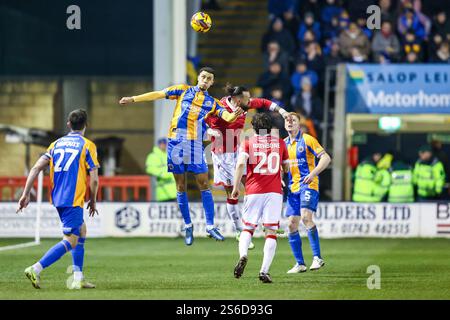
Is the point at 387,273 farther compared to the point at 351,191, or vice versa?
the point at 351,191

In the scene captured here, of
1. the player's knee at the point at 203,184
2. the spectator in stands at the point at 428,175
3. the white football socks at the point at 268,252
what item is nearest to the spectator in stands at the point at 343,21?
the spectator in stands at the point at 428,175

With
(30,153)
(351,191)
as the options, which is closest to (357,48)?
(351,191)

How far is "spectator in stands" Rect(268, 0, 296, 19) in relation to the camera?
103 feet

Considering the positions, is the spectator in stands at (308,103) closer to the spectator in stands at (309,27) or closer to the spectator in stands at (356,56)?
the spectator in stands at (356,56)

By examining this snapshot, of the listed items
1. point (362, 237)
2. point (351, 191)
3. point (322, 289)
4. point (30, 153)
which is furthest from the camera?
point (30, 153)

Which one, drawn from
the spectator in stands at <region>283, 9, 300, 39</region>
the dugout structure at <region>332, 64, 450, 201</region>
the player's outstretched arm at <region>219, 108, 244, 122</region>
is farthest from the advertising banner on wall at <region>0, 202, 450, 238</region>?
the player's outstretched arm at <region>219, 108, 244, 122</region>

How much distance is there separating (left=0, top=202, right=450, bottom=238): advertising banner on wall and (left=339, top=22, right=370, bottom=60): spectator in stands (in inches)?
192

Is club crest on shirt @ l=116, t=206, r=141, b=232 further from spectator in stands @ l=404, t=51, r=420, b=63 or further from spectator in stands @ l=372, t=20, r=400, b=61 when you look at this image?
spectator in stands @ l=404, t=51, r=420, b=63

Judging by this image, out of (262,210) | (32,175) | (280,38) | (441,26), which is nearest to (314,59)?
(280,38)

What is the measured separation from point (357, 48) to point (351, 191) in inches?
148

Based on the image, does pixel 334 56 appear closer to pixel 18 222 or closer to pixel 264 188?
pixel 18 222

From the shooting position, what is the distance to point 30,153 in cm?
3469

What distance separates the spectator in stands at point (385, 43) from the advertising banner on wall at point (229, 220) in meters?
4.93

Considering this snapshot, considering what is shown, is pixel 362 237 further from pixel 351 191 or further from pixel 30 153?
pixel 30 153
